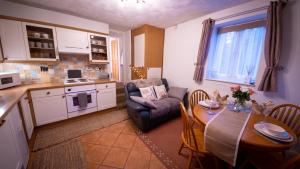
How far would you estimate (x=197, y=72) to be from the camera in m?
2.73

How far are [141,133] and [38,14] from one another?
3.00 metres

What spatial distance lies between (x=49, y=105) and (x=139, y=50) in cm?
253

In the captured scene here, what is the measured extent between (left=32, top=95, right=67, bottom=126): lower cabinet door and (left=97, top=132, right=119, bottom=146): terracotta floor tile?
1055 mm

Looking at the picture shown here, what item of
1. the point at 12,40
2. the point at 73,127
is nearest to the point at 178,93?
the point at 73,127

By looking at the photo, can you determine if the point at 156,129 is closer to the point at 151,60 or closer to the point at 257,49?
the point at 151,60

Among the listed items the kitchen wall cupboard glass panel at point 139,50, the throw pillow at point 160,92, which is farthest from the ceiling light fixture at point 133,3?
the throw pillow at point 160,92

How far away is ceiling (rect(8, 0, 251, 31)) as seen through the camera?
6.70 feet

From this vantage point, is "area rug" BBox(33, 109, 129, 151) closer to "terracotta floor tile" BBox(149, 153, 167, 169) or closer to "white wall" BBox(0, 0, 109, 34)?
"terracotta floor tile" BBox(149, 153, 167, 169)

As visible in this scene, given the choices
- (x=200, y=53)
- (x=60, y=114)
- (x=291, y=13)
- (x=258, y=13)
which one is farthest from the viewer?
(x=200, y=53)

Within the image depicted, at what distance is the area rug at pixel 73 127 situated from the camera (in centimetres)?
198

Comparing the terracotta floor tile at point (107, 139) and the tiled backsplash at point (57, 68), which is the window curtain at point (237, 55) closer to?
the terracotta floor tile at point (107, 139)

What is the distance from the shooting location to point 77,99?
2.57 meters

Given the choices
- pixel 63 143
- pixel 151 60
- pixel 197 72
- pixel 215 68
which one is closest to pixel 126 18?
pixel 151 60

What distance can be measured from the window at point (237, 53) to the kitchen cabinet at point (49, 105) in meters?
3.26
